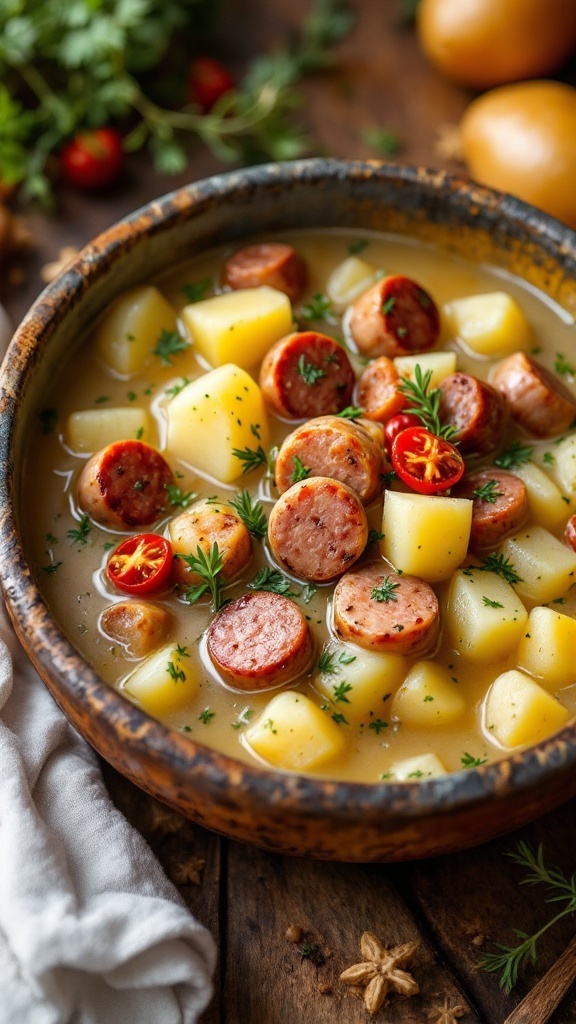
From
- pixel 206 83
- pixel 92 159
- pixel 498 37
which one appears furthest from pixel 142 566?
pixel 498 37

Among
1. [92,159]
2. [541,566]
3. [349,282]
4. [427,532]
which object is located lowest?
[541,566]

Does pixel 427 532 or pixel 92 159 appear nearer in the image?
pixel 427 532

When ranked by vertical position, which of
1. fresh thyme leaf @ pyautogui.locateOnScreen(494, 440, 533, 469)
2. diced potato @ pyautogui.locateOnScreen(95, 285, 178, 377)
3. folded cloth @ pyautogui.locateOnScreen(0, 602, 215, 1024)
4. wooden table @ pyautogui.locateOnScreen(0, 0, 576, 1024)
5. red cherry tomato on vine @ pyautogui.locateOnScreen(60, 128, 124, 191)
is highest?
red cherry tomato on vine @ pyautogui.locateOnScreen(60, 128, 124, 191)

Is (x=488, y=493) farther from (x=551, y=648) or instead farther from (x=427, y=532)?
(x=551, y=648)

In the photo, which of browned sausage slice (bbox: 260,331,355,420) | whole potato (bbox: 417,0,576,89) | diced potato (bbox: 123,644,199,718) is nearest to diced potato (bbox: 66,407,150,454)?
browned sausage slice (bbox: 260,331,355,420)

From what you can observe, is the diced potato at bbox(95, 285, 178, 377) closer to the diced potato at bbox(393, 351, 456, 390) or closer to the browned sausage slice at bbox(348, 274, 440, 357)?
the browned sausage slice at bbox(348, 274, 440, 357)

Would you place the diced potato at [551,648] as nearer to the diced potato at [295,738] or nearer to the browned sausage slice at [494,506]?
the browned sausage slice at [494,506]

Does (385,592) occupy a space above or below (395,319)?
below

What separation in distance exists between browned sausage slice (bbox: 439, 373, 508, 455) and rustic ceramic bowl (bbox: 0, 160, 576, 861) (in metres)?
0.65

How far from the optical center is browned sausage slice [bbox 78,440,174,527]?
3.36m

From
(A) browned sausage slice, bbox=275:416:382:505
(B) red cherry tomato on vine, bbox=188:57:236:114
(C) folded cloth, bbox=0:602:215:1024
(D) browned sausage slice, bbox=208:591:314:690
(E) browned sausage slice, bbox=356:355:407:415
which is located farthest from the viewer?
(B) red cherry tomato on vine, bbox=188:57:236:114

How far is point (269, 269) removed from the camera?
12.7 ft

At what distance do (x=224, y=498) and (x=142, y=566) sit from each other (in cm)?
40

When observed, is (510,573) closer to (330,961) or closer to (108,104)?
(330,961)
